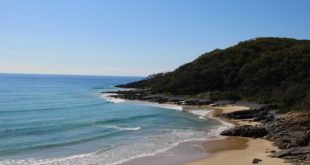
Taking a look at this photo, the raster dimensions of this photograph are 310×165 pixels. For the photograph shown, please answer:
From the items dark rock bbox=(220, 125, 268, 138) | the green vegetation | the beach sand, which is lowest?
the beach sand

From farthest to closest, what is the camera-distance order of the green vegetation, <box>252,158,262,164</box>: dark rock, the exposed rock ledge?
the green vegetation → the exposed rock ledge → <box>252,158,262,164</box>: dark rock

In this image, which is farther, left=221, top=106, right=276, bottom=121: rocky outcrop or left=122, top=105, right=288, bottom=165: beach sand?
left=221, top=106, right=276, bottom=121: rocky outcrop

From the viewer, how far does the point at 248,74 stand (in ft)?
265

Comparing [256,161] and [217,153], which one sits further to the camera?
[217,153]

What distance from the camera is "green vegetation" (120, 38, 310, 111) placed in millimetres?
71062

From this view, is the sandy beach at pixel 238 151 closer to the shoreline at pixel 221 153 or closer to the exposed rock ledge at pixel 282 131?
the shoreline at pixel 221 153

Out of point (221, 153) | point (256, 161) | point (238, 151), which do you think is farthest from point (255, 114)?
point (256, 161)

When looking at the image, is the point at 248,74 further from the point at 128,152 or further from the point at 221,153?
the point at 128,152

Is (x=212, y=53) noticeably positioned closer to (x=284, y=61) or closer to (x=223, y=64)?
(x=223, y=64)

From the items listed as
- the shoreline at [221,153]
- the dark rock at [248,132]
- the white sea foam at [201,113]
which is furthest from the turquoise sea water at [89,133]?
the dark rock at [248,132]

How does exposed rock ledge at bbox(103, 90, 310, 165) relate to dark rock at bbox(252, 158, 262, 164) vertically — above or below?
above

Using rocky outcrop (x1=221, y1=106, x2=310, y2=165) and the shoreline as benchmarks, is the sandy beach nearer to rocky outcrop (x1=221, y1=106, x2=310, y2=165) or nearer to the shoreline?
the shoreline

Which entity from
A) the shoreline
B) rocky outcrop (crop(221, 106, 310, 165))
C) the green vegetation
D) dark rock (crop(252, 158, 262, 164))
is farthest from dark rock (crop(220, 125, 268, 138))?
the green vegetation

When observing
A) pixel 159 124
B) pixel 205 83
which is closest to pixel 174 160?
pixel 159 124
